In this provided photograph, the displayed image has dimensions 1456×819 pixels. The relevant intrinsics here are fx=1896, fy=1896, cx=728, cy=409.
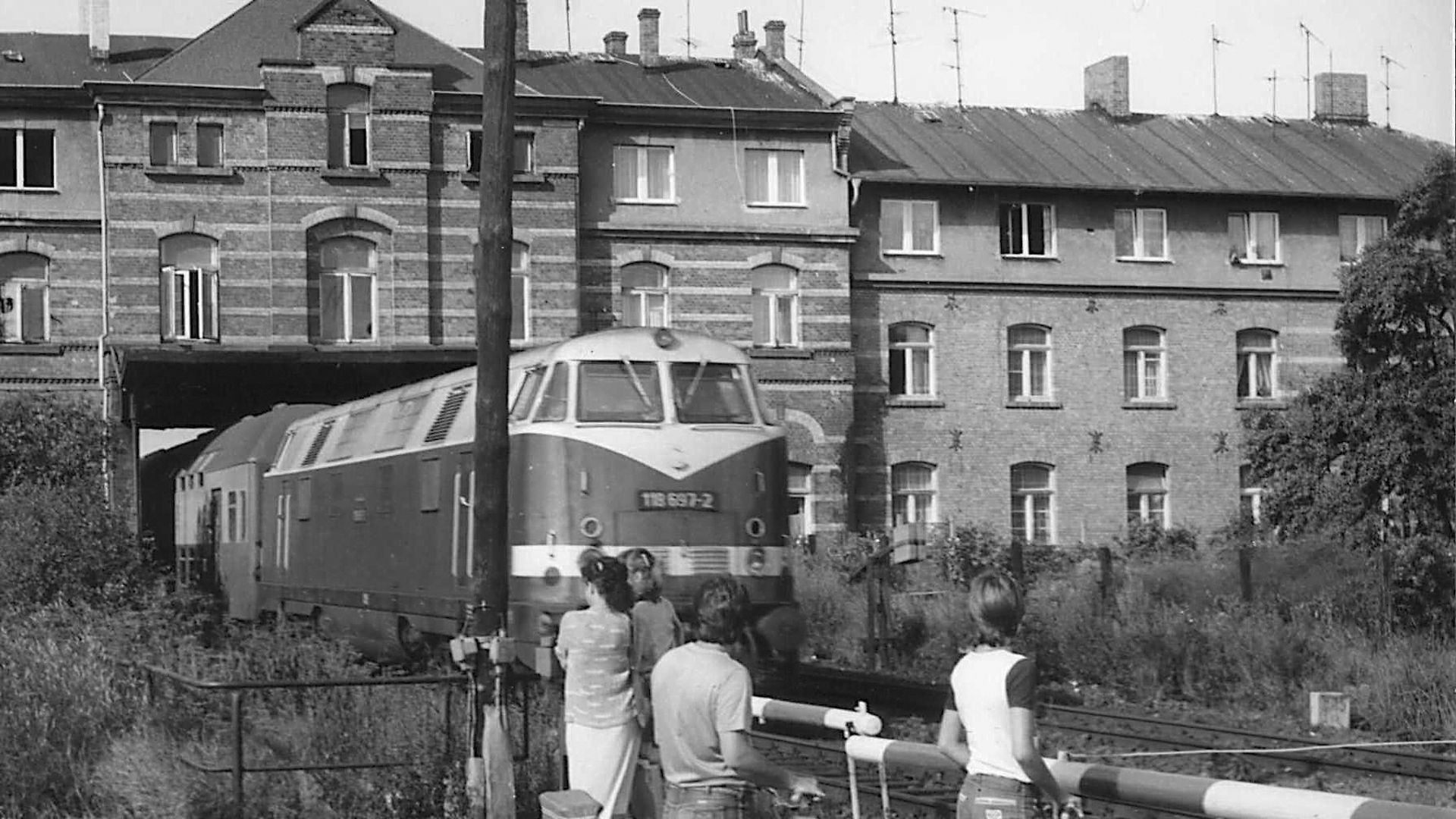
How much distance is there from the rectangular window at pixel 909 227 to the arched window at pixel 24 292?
17.2 meters

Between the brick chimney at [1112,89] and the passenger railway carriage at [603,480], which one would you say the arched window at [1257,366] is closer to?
the brick chimney at [1112,89]

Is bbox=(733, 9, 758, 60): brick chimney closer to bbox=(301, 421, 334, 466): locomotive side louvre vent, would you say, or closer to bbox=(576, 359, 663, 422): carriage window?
bbox=(301, 421, 334, 466): locomotive side louvre vent

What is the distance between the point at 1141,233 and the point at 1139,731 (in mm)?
27187

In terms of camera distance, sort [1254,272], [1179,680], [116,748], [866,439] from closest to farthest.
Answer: [116,748]
[1179,680]
[866,439]
[1254,272]

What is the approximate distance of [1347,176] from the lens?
44594 millimetres

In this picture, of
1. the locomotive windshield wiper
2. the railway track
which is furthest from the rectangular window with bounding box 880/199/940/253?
the locomotive windshield wiper

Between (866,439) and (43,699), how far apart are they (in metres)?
28.8

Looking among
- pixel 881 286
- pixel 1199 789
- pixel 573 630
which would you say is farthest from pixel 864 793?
pixel 881 286

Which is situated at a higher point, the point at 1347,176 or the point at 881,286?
the point at 1347,176

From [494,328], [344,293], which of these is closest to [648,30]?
[344,293]

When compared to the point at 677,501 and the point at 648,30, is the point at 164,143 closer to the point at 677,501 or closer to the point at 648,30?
the point at 648,30

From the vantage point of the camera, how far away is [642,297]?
3919 centimetres

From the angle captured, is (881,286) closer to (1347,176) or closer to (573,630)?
(1347,176)

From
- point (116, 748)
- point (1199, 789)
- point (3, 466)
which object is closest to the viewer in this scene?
point (1199, 789)
